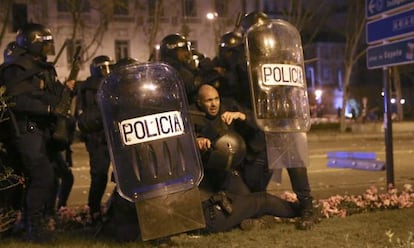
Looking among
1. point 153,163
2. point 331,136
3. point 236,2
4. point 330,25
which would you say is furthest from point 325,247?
point 330,25

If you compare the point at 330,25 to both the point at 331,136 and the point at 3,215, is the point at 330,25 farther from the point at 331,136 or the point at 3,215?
the point at 3,215

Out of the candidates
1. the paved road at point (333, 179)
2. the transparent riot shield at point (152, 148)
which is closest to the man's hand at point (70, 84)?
the transparent riot shield at point (152, 148)

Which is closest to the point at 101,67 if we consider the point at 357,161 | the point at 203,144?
the point at 203,144

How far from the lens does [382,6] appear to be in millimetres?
7902

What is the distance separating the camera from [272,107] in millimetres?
5789

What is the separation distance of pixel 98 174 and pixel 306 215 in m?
2.18

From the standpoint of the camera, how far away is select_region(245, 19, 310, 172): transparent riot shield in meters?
5.76

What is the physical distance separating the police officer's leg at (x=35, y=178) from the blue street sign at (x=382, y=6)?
4.54 m

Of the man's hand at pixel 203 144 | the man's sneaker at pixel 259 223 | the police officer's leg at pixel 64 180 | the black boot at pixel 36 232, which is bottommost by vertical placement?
the man's sneaker at pixel 259 223

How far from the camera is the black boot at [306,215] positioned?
583 centimetres

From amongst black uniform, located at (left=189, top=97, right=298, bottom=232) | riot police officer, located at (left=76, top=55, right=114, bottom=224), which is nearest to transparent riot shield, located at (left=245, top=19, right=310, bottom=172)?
black uniform, located at (left=189, top=97, right=298, bottom=232)

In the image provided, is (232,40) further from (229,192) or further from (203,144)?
(229,192)

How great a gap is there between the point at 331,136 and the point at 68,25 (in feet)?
56.1

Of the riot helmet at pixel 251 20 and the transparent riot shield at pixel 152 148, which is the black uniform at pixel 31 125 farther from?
the riot helmet at pixel 251 20
